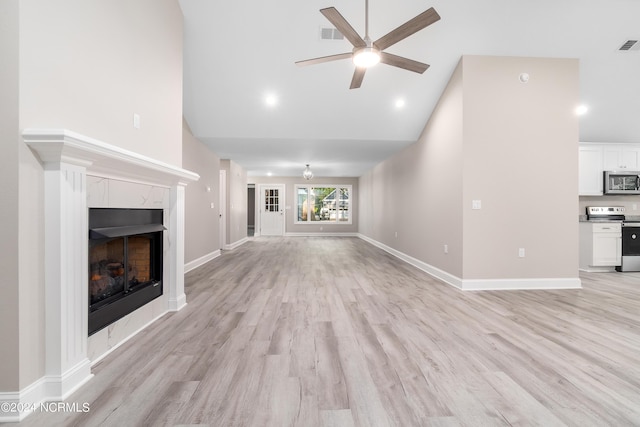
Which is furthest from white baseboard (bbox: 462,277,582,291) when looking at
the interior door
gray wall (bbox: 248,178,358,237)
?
the interior door

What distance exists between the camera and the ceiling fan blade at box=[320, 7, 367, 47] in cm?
220

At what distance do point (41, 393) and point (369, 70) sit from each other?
4.34 metres

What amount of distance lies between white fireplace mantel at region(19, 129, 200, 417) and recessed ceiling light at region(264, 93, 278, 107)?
284 cm

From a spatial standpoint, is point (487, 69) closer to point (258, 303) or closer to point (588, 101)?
point (588, 101)

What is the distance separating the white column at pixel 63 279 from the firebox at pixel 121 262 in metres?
0.23

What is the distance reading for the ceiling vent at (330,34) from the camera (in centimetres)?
339

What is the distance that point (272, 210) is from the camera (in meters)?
11.3

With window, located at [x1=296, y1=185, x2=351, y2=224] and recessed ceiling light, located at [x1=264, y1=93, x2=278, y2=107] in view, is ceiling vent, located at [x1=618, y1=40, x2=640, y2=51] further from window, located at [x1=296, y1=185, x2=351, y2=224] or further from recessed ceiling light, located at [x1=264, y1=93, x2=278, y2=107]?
window, located at [x1=296, y1=185, x2=351, y2=224]

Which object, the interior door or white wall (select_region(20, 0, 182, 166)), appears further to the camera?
the interior door

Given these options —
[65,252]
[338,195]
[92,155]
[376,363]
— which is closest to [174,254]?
[65,252]

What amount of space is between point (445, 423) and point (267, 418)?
85 centimetres

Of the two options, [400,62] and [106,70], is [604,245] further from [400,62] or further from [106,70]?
[106,70]

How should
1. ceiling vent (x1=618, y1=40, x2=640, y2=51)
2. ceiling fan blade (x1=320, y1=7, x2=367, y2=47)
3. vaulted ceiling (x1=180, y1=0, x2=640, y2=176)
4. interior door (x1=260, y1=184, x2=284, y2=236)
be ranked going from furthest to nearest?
interior door (x1=260, y1=184, x2=284, y2=236) < ceiling vent (x1=618, y1=40, x2=640, y2=51) < vaulted ceiling (x1=180, y1=0, x2=640, y2=176) < ceiling fan blade (x1=320, y1=7, x2=367, y2=47)

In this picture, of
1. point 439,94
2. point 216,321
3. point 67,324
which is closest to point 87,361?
point 67,324
